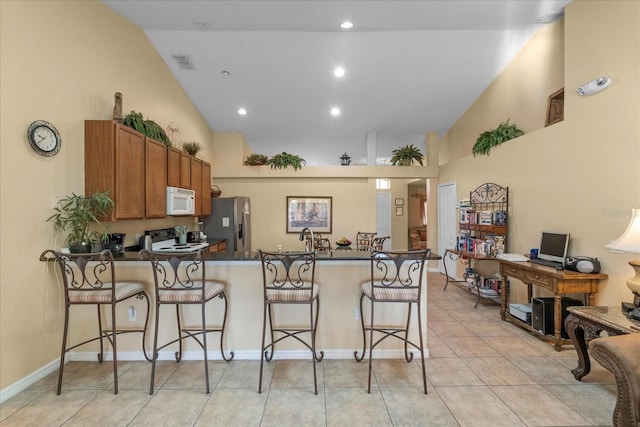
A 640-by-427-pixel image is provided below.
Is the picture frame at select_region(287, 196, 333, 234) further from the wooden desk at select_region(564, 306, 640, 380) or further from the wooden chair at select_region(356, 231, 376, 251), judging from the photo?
the wooden desk at select_region(564, 306, 640, 380)

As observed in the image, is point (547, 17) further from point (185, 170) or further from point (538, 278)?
point (185, 170)

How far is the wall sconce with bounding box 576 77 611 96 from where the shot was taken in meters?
2.84

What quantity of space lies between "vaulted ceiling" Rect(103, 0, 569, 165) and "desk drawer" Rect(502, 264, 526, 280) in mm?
3063

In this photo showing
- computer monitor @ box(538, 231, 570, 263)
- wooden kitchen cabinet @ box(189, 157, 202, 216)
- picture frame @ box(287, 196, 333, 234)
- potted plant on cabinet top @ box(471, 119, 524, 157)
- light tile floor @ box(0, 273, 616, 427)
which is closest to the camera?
light tile floor @ box(0, 273, 616, 427)

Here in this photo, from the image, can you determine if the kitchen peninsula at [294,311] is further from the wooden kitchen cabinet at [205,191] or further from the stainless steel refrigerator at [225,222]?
the stainless steel refrigerator at [225,222]

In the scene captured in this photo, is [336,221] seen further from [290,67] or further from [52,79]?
[52,79]

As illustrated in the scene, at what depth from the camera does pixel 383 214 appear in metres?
9.08

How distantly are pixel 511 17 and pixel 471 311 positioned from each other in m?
3.85

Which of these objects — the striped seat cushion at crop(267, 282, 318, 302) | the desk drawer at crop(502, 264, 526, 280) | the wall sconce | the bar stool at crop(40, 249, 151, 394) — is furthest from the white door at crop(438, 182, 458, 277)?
the bar stool at crop(40, 249, 151, 394)

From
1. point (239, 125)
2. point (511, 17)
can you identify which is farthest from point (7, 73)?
point (511, 17)

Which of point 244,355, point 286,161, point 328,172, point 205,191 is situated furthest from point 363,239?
point 244,355

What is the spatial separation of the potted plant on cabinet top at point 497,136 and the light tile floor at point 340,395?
2914 millimetres

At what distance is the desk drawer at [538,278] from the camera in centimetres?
308

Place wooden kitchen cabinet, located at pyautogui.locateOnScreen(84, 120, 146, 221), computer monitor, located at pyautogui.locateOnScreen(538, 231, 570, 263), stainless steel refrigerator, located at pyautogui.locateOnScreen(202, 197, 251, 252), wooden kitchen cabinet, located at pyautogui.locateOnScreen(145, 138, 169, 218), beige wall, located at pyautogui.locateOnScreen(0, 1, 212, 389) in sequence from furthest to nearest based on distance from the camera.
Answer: stainless steel refrigerator, located at pyautogui.locateOnScreen(202, 197, 251, 252) → wooden kitchen cabinet, located at pyautogui.locateOnScreen(145, 138, 169, 218) → computer monitor, located at pyautogui.locateOnScreen(538, 231, 570, 263) → wooden kitchen cabinet, located at pyautogui.locateOnScreen(84, 120, 146, 221) → beige wall, located at pyautogui.locateOnScreen(0, 1, 212, 389)
